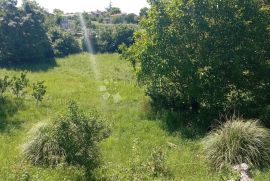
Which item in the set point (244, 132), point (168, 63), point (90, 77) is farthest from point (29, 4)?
point (244, 132)

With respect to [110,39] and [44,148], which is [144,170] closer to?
[44,148]

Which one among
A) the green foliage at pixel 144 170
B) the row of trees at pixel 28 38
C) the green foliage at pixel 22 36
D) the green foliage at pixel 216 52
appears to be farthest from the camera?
the row of trees at pixel 28 38

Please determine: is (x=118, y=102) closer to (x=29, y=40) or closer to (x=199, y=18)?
(x=199, y=18)

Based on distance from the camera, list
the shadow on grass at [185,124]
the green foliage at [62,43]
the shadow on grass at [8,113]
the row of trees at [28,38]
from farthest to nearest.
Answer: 1. the green foliage at [62,43]
2. the row of trees at [28,38]
3. the shadow on grass at [8,113]
4. the shadow on grass at [185,124]

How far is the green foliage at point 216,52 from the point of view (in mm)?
12336

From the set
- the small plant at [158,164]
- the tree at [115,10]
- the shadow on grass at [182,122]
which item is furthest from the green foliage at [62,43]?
the tree at [115,10]

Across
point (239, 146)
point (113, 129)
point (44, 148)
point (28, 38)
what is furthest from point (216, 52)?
point (28, 38)

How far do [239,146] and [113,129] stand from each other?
4438 mm

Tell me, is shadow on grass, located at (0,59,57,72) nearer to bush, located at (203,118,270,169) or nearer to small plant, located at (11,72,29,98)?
small plant, located at (11,72,29,98)

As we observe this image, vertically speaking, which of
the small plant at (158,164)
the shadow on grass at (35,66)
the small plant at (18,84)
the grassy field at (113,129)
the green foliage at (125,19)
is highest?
the green foliage at (125,19)

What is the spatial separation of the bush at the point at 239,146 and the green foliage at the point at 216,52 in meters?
2.81

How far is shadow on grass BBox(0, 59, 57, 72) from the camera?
2557cm

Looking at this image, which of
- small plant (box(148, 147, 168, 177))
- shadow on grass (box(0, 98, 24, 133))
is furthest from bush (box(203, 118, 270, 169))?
shadow on grass (box(0, 98, 24, 133))

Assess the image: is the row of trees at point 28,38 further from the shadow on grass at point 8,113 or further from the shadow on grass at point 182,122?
the shadow on grass at point 182,122
